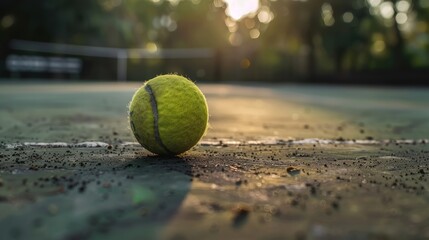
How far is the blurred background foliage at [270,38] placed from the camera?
82.6ft

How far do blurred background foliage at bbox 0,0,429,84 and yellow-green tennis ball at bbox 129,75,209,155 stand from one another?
21.0 m

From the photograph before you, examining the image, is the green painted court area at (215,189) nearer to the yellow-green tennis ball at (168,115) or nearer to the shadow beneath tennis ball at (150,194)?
the shadow beneath tennis ball at (150,194)

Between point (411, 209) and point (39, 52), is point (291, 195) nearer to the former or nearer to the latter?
point (411, 209)

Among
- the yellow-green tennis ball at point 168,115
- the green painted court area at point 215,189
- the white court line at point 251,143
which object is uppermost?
the yellow-green tennis ball at point 168,115

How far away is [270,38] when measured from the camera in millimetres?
31516

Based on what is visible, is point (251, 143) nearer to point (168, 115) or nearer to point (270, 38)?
point (168, 115)

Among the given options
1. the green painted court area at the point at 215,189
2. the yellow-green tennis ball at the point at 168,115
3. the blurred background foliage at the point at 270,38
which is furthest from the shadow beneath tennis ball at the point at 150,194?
the blurred background foliage at the point at 270,38

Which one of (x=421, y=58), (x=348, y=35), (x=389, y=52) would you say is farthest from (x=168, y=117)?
(x=421, y=58)

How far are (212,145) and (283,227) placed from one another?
6.73 feet

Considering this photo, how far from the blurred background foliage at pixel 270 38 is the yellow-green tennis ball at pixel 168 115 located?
20956 millimetres

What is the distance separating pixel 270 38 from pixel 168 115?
96.9ft

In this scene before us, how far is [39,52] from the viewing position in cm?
2439

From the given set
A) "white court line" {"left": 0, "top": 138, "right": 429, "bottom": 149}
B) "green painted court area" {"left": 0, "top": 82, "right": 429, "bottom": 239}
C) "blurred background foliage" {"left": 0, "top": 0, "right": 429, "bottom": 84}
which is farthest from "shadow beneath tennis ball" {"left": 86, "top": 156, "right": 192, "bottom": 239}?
"blurred background foliage" {"left": 0, "top": 0, "right": 429, "bottom": 84}

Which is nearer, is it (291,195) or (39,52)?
(291,195)
